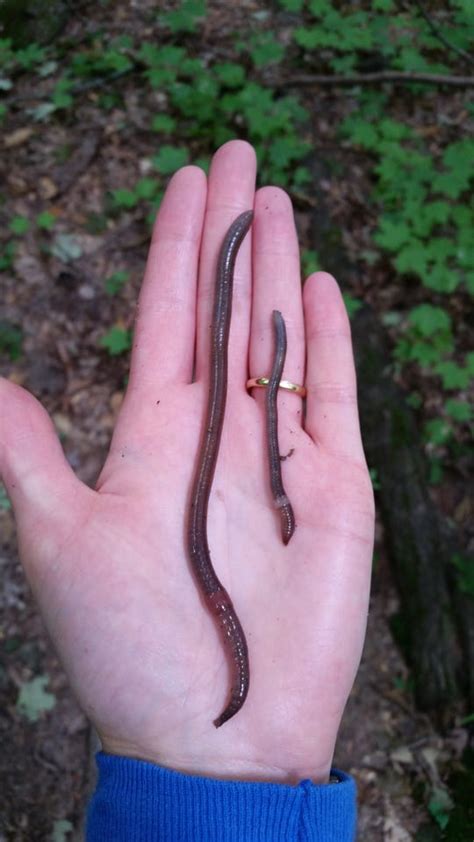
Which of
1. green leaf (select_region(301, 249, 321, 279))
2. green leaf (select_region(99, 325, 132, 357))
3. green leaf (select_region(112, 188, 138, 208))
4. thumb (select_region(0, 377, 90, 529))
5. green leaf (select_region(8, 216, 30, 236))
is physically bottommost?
green leaf (select_region(99, 325, 132, 357))

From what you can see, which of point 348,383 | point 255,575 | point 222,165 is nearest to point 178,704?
point 255,575

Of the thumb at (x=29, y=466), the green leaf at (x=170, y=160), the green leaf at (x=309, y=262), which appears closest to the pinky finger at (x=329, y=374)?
the thumb at (x=29, y=466)

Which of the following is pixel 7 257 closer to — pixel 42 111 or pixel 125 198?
pixel 125 198

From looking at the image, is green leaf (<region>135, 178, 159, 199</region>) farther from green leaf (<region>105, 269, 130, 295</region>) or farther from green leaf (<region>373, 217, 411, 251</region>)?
green leaf (<region>373, 217, 411, 251</region>)

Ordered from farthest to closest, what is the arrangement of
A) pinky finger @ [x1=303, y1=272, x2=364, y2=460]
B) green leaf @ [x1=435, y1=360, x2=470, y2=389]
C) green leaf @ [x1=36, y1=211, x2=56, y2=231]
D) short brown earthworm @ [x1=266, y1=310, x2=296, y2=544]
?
green leaf @ [x1=36, y1=211, x2=56, y2=231] → green leaf @ [x1=435, y1=360, x2=470, y2=389] → pinky finger @ [x1=303, y1=272, x2=364, y2=460] → short brown earthworm @ [x1=266, y1=310, x2=296, y2=544]

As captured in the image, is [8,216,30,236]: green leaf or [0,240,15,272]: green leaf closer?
[0,240,15,272]: green leaf

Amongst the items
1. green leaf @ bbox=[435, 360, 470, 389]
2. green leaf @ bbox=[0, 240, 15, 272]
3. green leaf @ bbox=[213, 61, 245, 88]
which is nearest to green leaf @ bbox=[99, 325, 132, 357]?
green leaf @ bbox=[0, 240, 15, 272]

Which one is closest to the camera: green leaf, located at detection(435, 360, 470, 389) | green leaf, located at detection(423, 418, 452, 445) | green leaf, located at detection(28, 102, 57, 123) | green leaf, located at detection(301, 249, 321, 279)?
green leaf, located at detection(435, 360, 470, 389)
